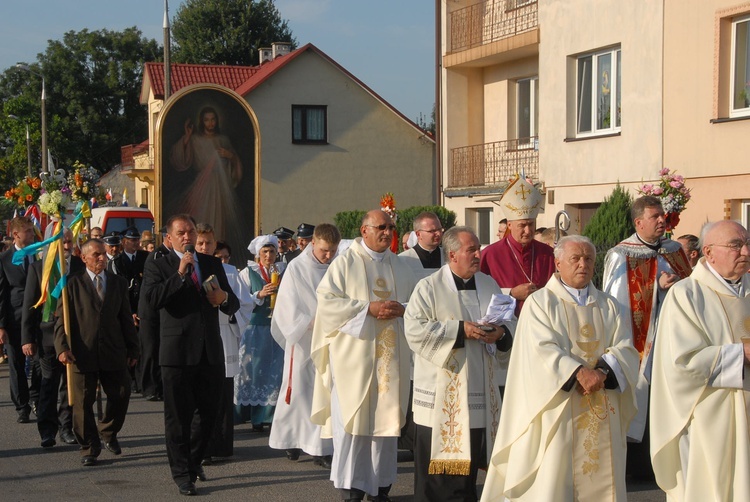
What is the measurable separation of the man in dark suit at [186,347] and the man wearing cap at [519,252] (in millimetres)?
2089

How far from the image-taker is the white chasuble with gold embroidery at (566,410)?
6.11 meters

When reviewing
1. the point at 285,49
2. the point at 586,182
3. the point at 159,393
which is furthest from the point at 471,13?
the point at 285,49

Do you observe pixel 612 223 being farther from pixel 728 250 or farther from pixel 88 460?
pixel 728 250

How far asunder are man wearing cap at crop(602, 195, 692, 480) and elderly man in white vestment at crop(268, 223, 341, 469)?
2.32m

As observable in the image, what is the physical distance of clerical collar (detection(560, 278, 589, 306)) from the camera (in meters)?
6.20

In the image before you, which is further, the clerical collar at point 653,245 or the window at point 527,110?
the window at point 527,110

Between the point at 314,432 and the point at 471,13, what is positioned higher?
the point at 471,13

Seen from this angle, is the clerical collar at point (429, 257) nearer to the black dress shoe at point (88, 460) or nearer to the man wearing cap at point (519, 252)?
the man wearing cap at point (519, 252)

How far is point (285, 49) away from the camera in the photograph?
151ft

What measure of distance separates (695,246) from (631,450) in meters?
2.51

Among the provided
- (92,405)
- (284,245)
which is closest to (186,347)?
(92,405)

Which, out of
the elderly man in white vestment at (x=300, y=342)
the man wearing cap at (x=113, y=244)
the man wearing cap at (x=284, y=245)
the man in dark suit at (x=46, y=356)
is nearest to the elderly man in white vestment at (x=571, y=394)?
the elderly man in white vestment at (x=300, y=342)

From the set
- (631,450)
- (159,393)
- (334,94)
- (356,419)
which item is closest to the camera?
(356,419)

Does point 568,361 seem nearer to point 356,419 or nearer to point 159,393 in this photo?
point 356,419
